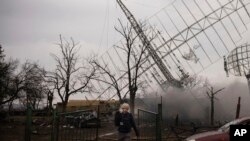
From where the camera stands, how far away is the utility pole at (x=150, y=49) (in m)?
53.4

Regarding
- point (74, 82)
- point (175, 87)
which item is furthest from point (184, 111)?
point (74, 82)

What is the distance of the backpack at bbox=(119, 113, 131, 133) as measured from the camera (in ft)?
45.7

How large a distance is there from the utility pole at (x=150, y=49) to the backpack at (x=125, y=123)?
38446mm

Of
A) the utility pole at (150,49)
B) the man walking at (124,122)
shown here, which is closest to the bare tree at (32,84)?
the utility pole at (150,49)

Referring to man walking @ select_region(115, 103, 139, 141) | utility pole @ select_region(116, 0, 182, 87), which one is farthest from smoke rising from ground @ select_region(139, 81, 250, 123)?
man walking @ select_region(115, 103, 139, 141)

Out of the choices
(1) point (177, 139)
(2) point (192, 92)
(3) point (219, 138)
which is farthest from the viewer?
(2) point (192, 92)

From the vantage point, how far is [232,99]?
185 feet

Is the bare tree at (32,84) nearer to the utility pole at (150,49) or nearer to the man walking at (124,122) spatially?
the utility pole at (150,49)

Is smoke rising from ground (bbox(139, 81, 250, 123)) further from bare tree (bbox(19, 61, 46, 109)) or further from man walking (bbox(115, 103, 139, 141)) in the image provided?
man walking (bbox(115, 103, 139, 141))

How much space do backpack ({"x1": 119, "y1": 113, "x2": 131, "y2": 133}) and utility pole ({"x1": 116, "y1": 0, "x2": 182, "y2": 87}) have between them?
1514 inches

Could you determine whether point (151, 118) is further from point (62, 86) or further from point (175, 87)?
A: point (175, 87)

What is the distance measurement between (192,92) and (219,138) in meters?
46.6

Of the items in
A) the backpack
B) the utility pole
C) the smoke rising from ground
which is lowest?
the backpack

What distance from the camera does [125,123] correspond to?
45.7 feet
